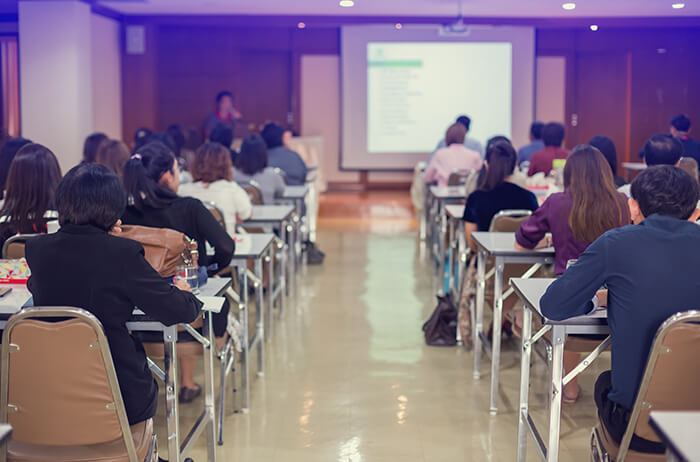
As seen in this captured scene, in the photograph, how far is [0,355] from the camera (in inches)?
86.2

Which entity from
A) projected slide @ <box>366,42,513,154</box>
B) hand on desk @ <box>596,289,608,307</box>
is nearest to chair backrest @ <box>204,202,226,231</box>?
hand on desk @ <box>596,289,608,307</box>

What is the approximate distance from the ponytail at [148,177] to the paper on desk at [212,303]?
830 mm

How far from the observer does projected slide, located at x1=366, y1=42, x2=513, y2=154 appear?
12.0m

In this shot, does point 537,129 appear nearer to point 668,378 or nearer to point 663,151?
point 663,151

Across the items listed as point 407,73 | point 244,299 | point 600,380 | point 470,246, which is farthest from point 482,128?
point 600,380

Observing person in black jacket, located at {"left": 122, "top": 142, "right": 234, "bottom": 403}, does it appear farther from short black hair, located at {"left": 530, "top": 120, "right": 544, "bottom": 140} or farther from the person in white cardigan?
short black hair, located at {"left": 530, "top": 120, "right": 544, "bottom": 140}

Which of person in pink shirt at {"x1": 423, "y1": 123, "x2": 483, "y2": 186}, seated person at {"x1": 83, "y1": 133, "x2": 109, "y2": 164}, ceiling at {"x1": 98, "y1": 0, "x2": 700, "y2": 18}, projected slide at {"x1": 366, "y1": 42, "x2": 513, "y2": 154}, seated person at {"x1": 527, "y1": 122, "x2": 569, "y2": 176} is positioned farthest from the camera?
projected slide at {"x1": 366, "y1": 42, "x2": 513, "y2": 154}

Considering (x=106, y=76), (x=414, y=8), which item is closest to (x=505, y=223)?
(x=414, y=8)

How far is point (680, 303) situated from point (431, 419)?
160 centimetres

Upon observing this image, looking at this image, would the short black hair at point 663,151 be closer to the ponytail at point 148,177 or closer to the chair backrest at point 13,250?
the ponytail at point 148,177

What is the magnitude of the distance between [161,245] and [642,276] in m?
1.52

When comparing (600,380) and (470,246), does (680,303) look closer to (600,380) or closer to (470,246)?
(600,380)

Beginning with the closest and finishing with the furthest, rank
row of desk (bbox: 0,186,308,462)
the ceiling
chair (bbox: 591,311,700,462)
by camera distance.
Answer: chair (bbox: 591,311,700,462), row of desk (bbox: 0,186,308,462), the ceiling

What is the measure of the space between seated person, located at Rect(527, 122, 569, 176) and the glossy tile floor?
1532mm
